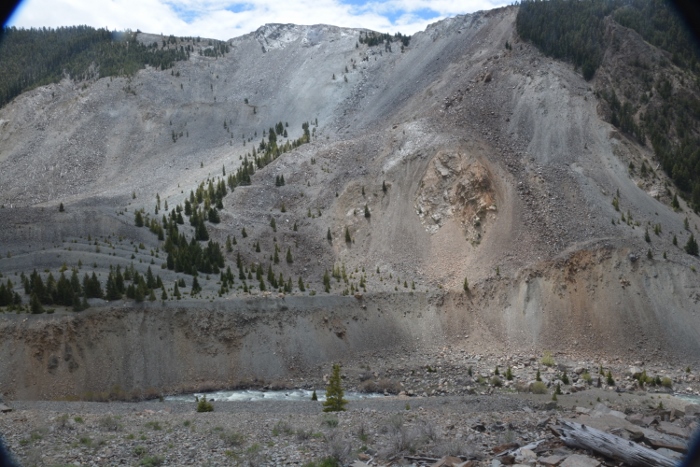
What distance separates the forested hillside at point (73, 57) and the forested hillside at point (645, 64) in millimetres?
58392

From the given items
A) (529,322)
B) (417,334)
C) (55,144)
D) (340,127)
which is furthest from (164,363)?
(55,144)

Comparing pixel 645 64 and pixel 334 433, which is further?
pixel 645 64

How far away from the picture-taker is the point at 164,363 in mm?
36000

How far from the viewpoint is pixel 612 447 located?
14992mm

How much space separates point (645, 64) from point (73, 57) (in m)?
84.2

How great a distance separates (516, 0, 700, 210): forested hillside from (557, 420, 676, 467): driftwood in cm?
4114

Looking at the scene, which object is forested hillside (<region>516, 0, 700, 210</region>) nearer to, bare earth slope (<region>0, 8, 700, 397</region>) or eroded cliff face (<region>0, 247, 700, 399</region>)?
bare earth slope (<region>0, 8, 700, 397</region>)

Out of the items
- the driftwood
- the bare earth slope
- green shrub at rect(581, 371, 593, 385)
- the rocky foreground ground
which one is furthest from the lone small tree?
green shrub at rect(581, 371, 593, 385)

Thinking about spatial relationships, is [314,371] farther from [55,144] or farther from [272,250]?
[55,144]

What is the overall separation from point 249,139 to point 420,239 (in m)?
36.5

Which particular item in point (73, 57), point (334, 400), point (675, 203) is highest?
point (73, 57)

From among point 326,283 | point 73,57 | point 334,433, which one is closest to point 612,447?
point 334,433

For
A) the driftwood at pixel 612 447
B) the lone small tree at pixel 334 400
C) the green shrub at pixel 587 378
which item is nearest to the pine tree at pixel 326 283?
the green shrub at pixel 587 378

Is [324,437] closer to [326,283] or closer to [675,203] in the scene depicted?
[326,283]
